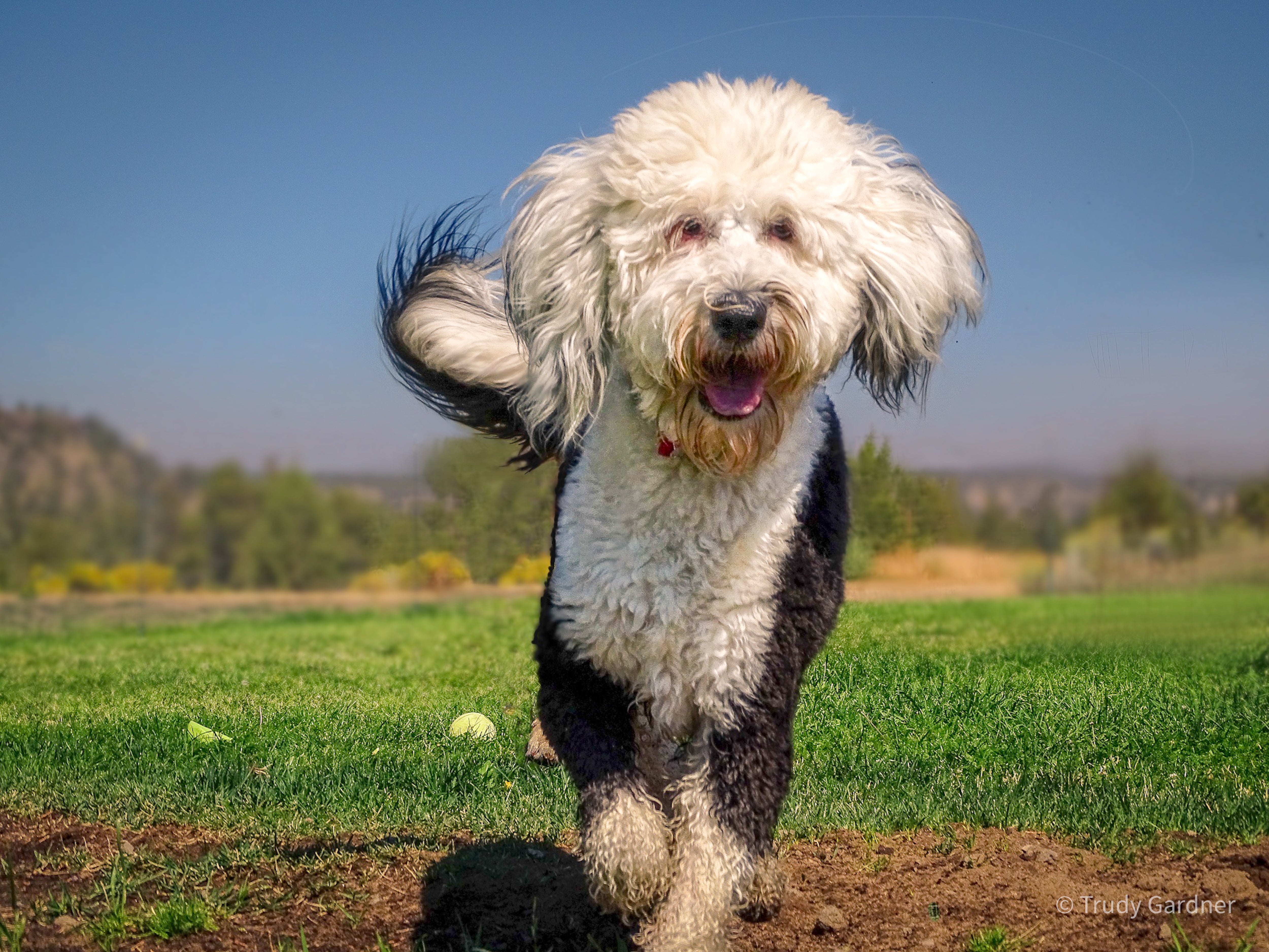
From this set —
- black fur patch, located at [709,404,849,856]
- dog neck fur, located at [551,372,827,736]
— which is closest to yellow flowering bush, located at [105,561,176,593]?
dog neck fur, located at [551,372,827,736]

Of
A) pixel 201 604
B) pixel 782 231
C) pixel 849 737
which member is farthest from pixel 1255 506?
pixel 201 604

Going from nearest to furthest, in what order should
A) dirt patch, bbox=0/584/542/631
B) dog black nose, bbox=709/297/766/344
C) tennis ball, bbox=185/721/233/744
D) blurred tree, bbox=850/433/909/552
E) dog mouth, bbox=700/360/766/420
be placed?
dog black nose, bbox=709/297/766/344, dog mouth, bbox=700/360/766/420, tennis ball, bbox=185/721/233/744, blurred tree, bbox=850/433/909/552, dirt patch, bbox=0/584/542/631

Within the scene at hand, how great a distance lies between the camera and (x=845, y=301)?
3.04m

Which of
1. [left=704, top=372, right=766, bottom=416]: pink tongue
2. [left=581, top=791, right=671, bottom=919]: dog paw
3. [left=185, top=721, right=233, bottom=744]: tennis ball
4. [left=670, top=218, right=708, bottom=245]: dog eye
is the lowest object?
[left=185, top=721, right=233, bottom=744]: tennis ball

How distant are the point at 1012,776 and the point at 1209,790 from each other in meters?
0.73

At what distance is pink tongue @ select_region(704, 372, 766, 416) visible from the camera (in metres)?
2.86

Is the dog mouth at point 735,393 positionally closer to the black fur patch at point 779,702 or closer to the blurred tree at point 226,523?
the black fur patch at point 779,702

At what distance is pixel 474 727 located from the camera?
5.89 m

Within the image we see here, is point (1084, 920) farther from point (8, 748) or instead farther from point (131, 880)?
point (8, 748)

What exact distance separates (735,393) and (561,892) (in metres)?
1.73

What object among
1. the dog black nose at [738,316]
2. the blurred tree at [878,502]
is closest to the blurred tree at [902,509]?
the blurred tree at [878,502]

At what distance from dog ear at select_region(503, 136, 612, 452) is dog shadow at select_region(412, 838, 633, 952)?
128 cm

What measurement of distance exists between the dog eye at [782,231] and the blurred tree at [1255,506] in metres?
3.35

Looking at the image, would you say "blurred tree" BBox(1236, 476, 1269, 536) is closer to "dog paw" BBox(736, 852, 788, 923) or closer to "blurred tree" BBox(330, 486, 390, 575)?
"dog paw" BBox(736, 852, 788, 923)
